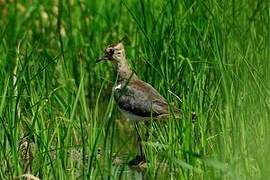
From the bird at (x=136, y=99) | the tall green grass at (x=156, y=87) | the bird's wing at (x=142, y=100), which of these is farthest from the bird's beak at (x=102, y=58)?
the bird's wing at (x=142, y=100)

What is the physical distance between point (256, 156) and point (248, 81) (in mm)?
950

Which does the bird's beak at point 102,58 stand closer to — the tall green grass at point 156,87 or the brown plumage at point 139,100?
the brown plumage at point 139,100

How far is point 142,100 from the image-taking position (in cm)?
779

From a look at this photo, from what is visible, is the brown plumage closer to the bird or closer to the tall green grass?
the bird

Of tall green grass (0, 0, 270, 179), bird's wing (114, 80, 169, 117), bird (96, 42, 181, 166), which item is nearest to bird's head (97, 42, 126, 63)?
bird (96, 42, 181, 166)

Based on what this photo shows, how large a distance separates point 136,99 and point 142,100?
66 mm

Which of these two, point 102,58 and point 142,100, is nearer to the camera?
point 142,100

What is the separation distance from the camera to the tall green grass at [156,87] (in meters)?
5.66

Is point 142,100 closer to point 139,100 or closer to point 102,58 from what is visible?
point 139,100

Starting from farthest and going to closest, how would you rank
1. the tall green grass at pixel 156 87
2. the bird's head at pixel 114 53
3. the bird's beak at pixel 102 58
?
the bird's beak at pixel 102 58 < the bird's head at pixel 114 53 < the tall green grass at pixel 156 87

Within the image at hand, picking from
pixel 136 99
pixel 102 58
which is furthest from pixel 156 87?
pixel 102 58

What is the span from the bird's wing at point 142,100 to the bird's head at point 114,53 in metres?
0.44

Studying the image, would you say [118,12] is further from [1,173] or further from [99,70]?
[1,173]

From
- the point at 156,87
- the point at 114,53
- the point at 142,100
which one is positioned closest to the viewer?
the point at 142,100
